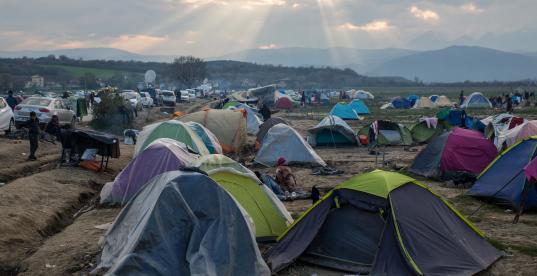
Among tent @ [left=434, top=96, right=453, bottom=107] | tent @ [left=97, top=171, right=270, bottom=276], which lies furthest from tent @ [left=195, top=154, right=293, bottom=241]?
tent @ [left=434, top=96, right=453, bottom=107]

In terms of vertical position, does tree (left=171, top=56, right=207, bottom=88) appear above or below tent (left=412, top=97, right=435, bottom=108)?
above

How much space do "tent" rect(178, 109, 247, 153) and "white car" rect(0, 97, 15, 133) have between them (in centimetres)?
649

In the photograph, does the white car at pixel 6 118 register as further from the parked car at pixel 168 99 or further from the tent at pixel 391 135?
the parked car at pixel 168 99

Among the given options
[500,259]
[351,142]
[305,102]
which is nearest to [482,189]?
[500,259]

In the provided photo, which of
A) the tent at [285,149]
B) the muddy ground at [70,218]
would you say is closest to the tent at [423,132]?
the muddy ground at [70,218]

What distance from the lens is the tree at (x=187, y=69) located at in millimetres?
94438

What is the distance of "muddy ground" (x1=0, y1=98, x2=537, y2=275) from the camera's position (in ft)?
30.7

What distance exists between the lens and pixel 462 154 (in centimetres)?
1658

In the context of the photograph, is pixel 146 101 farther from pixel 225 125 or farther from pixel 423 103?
pixel 423 103

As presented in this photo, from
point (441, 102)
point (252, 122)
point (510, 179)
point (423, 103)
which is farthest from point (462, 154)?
point (441, 102)

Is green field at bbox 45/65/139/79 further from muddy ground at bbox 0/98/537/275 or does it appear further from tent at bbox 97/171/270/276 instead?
tent at bbox 97/171/270/276

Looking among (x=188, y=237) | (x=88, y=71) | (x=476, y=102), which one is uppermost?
(x=188, y=237)

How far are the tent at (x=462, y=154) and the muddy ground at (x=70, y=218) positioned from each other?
0.65 meters

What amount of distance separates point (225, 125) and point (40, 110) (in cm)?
728
